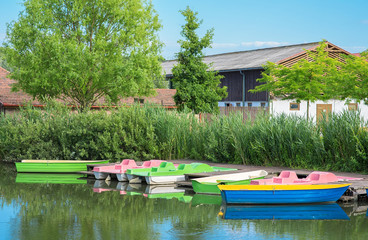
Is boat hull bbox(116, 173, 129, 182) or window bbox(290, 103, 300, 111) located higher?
window bbox(290, 103, 300, 111)

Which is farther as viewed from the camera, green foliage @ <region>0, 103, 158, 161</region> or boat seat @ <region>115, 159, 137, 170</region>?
green foliage @ <region>0, 103, 158, 161</region>

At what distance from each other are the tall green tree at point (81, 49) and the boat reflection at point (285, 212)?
20.9m

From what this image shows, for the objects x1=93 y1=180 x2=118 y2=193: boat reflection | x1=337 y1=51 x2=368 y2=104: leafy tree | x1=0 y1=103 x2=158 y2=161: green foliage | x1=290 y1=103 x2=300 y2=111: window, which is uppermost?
x1=337 y1=51 x2=368 y2=104: leafy tree

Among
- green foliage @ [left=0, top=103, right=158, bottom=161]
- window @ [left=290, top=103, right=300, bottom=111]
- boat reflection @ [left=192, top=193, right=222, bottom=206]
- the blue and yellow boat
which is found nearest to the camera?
the blue and yellow boat

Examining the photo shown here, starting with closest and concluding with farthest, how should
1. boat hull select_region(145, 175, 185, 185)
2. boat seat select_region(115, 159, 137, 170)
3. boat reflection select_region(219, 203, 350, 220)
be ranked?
boat reflection select_region(219, 203, 350, 220), boat hull select_region(145, 175, 185, 185), boat seat select_region(115, 159, 137, 170)

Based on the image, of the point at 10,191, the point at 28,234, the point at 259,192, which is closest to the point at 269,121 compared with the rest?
the point at 259,192

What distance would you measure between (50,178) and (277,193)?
11.2 metres

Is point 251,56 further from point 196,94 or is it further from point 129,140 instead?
point 129,140

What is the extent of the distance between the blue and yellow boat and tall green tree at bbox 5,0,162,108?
20597 millimetres

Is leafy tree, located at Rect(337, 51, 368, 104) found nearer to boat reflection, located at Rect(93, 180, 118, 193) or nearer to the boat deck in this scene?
the boat deck

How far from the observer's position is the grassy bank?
2117 centimetres

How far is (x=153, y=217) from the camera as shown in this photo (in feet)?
45.2

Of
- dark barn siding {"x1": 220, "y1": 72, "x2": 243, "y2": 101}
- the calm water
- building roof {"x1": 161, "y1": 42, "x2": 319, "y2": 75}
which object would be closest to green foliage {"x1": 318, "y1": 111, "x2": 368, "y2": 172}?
the calm water

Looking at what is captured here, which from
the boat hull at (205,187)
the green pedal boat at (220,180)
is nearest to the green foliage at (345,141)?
the green pedal boat at (220,180)
